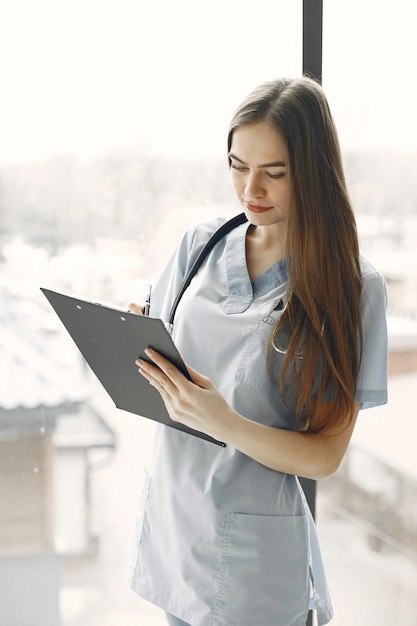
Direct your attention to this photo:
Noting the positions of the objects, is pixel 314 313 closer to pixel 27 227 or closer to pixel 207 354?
pixel 207 354

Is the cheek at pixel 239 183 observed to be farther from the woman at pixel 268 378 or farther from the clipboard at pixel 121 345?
the clipboard at pixel 121 345

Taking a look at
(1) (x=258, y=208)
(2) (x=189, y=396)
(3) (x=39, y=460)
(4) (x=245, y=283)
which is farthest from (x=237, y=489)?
(3) (x=39, y=460)

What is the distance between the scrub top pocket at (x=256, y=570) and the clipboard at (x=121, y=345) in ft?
0.56

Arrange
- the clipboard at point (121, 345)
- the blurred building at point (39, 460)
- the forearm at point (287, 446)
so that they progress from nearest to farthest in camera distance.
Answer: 1. the clipboard at point (121, 345)
2. the forearm at point (287, 446)
3. the blurred building at point (39, 460)

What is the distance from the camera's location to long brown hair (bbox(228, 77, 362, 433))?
1.30 metres

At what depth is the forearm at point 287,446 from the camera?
51.0 inches

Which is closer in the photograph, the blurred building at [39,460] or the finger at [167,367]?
the finger at [167,367]

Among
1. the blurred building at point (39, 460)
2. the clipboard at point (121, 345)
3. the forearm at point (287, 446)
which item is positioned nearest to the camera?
the clipboard at point (121, 345)

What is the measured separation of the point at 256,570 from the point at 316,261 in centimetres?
55

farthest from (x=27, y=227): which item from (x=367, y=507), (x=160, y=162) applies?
(x=367, y=507)

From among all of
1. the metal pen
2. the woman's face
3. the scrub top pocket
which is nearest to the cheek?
the woman's face

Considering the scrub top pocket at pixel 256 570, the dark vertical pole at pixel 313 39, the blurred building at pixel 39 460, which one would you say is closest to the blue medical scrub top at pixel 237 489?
the scrub top pocket at pixel 256 570

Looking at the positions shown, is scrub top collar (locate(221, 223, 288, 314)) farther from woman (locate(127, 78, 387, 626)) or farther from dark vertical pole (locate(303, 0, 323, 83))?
dark vertical pole (locate(303, 0, 323, 83))

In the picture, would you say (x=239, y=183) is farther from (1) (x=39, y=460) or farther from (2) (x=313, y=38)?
(1) (x=39, y=460)
